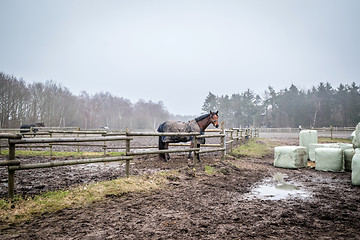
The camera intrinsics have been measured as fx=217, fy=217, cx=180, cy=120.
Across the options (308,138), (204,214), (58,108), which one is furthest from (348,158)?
(58,108)

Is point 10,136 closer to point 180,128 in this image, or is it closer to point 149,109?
point 180,128

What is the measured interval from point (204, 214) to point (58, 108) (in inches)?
1684

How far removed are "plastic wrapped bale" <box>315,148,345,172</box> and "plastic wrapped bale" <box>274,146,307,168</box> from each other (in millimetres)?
479

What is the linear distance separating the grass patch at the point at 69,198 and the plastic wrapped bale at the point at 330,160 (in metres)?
4.89

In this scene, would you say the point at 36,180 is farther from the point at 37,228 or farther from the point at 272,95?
the point at 272,95

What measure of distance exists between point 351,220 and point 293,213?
0.65 m

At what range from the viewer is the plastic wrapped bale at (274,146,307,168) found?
6879 mm

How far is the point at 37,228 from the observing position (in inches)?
96.7

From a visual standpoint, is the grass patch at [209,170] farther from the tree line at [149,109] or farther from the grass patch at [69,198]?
the tree line at [149,109]

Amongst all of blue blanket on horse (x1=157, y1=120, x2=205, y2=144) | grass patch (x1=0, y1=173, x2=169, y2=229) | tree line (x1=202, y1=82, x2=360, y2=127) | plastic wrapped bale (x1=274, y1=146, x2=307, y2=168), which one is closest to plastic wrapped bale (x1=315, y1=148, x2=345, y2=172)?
plastic wrapped bale (x1=274, y1=146, x2=307, y2=168)

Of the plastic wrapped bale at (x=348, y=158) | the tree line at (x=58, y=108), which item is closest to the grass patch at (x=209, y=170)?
the plastic wrapped bale at (x=348, y=158)

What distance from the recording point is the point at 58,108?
129 feet

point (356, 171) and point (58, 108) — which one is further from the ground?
point (58, 108)

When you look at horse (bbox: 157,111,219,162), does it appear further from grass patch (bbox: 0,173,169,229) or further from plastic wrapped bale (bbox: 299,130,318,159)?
plastic wrapped bale (bbox: 299,130,318,159)
